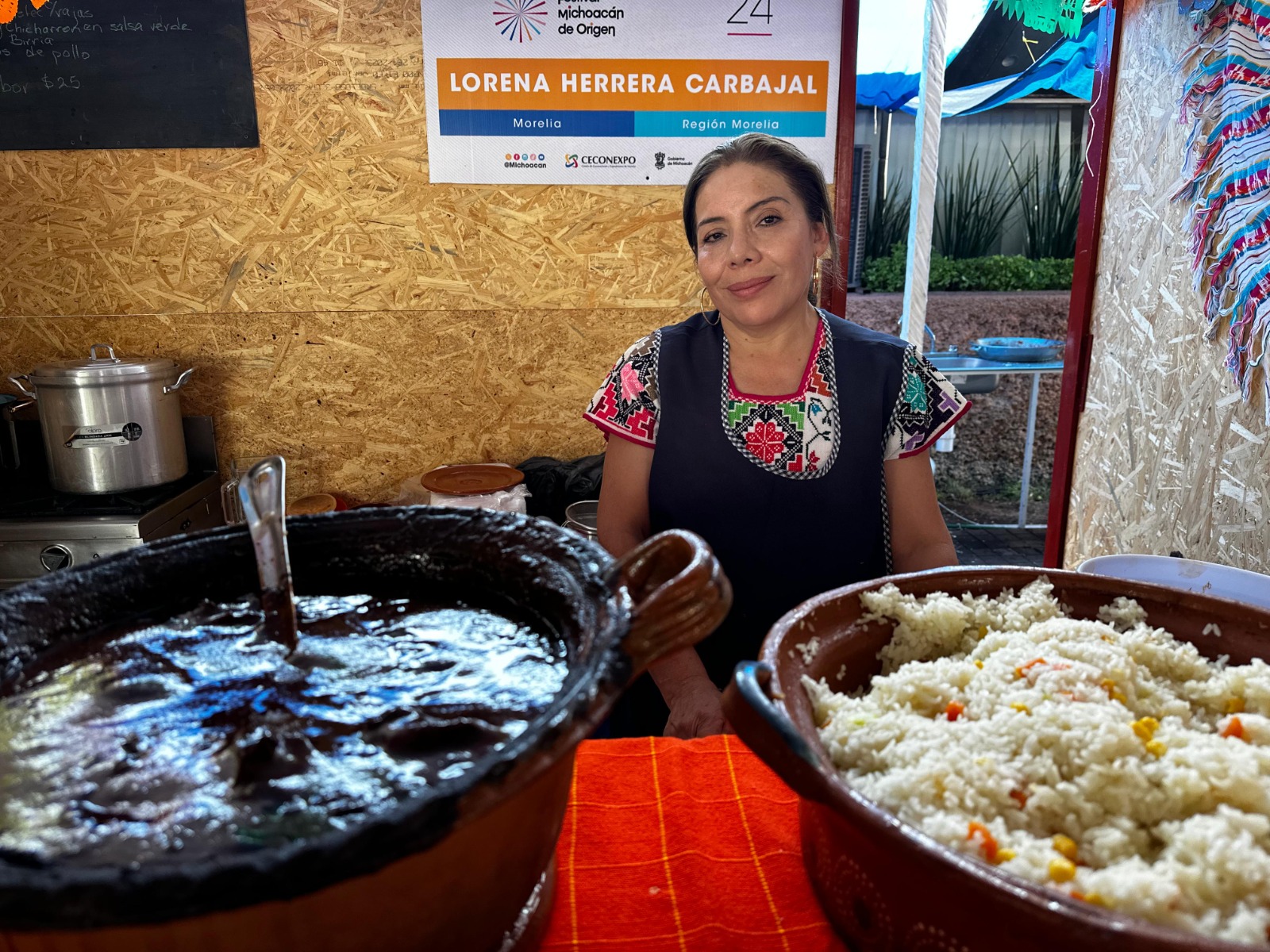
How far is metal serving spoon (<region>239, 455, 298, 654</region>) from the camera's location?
2.69 ft

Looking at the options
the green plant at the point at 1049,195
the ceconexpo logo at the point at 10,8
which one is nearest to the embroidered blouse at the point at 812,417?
the ceconexpo logo at the point at 10,8

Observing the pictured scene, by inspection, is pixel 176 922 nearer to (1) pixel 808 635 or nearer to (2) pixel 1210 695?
(1) pixel 808 635

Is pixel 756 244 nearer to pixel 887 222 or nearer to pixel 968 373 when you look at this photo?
pixel 968 373

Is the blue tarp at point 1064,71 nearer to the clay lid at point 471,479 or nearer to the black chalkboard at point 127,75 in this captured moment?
the clay lid at point 471,479

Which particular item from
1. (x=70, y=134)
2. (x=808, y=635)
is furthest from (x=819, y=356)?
(x=70, y=134)

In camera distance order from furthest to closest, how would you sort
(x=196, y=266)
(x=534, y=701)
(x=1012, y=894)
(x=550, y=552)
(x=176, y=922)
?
1. (x=196, y=266)
2. (x=550, y=552)
3. (x=534, y=701)
4. (x=1012, y=894)
5. (x=176, y=922)

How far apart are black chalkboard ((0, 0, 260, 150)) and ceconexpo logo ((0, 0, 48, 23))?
0.02 meters

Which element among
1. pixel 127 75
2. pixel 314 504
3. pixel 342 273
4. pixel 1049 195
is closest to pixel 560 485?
pixel 314 504

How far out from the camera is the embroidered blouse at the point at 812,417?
7.11 feet

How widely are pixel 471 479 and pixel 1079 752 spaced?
9.29ft

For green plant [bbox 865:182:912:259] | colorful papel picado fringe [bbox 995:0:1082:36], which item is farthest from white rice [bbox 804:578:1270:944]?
green plant [bbox 865:182:912:259]

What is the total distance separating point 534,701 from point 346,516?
0.43 m

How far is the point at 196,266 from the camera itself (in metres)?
3.65

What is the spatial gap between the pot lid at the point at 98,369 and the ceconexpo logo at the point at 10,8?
1.43 meters
